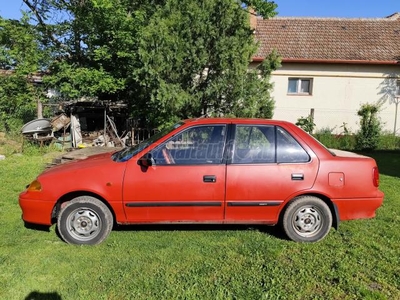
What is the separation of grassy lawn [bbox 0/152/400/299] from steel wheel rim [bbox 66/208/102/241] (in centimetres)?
17

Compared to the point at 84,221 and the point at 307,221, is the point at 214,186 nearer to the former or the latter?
the point at 307,221

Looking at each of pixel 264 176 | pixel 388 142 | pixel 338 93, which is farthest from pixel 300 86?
pixel 264 176

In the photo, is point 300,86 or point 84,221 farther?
point 300,86

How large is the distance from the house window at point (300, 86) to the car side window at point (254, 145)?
489 inches

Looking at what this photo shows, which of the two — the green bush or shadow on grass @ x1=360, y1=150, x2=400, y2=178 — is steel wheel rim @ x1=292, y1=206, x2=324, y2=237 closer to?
shadow on grass @ x1=360, y1=150, x2=400, y2=178

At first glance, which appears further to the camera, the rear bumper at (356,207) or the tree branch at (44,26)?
→ the tree branch at (44,26)

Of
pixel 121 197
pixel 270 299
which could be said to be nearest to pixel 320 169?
pixel 270 299

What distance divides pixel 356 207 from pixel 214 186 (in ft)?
5.91

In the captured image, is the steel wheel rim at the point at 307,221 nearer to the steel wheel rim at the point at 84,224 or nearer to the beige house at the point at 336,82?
the steel wheel rim at the point at 84,224

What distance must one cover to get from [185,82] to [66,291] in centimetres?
614

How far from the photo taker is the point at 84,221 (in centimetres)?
420

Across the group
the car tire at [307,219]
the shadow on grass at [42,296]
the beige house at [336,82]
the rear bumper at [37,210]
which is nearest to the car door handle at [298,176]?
the car tire at [307,219]

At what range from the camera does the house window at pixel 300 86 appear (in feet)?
52.8

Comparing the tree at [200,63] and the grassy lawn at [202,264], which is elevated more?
the tree at [200,63]
